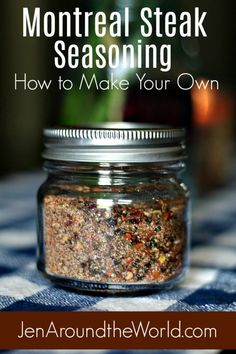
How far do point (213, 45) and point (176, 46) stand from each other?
1.93m

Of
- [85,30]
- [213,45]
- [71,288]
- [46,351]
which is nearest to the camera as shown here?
[46,351]

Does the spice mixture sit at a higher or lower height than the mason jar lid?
lower

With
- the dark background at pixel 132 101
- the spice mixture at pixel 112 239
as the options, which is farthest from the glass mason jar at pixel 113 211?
the dark background at pixel 132 101

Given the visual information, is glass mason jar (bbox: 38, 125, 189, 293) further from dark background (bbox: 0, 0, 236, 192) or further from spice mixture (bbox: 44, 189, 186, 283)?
dark background (bbox: 0, 0, 236, 192)

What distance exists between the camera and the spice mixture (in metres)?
0.56

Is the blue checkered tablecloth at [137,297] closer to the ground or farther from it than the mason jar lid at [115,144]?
closer to the ground

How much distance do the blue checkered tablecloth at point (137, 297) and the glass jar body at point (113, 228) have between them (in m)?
0.02

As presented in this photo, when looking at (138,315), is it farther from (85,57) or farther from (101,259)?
(85,57)

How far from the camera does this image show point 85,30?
2.99ft

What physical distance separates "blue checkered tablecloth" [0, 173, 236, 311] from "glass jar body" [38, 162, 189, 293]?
2cm

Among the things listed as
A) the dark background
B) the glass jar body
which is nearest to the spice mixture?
the glass jar body

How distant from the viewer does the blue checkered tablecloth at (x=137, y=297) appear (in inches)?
22.1

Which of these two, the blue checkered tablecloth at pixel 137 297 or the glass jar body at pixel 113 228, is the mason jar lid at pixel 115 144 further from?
the blue checkered tablecloth at pixel 137 297

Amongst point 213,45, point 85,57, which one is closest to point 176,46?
point 85,57
